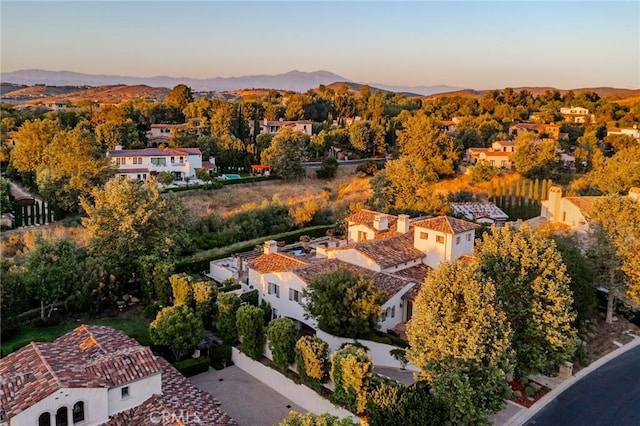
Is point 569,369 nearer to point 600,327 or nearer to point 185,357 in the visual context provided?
point 600,327

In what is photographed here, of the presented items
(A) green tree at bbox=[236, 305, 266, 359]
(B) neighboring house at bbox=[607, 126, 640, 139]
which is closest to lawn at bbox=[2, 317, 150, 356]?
(A) green tree at bbox=[236, 305, 266, 359]

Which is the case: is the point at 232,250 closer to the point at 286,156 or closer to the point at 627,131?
the point at 286,156

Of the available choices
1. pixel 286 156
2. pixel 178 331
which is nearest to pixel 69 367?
pixel 178 331

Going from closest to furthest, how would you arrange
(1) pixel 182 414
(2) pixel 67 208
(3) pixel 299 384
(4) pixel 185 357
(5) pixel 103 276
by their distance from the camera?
(1) pixel 182 414 < (3) pixel 299 384 < (4) pixel 185 357 < (5) pixel 103 276 < (2) pixel 67 208

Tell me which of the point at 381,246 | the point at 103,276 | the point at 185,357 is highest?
the point at 381,246

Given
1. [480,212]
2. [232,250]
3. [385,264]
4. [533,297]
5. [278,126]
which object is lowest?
[232,250]

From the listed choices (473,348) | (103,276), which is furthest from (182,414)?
(103,276)

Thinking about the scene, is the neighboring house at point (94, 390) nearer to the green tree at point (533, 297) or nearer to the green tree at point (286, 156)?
the green tree at point (533, 297)
